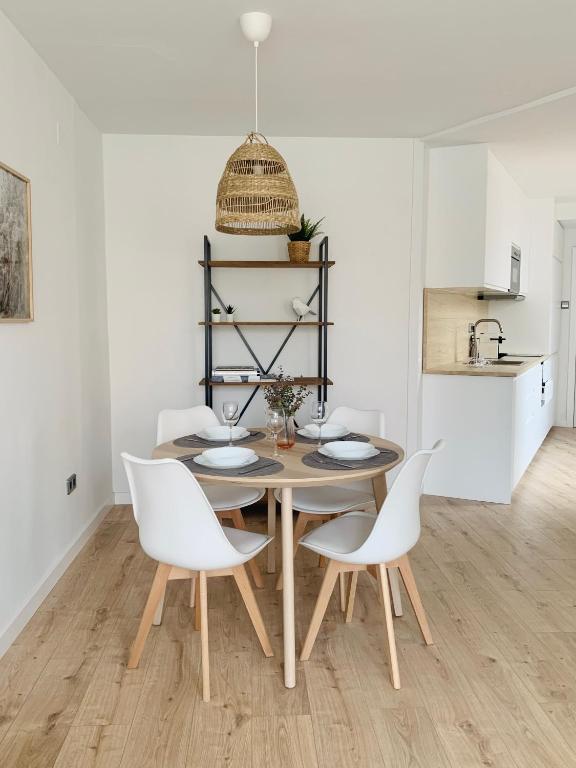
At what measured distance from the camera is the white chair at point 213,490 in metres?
2.86

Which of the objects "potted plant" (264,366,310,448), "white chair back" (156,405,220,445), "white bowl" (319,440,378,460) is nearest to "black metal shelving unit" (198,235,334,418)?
"white chair back" (156,405,220,445)

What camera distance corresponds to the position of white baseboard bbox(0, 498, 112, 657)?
8.09ft

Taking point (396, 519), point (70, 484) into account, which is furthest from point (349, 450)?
point (70, 484)

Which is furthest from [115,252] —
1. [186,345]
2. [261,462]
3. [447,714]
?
[447,714]

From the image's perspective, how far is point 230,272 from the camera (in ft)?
13.9

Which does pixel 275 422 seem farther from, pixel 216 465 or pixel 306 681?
pixel 306 681

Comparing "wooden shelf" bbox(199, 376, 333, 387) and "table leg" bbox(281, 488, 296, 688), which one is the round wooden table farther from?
"wooden shelf" bbox(199, 376, 333, 387)

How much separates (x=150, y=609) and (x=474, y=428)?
9.01ft

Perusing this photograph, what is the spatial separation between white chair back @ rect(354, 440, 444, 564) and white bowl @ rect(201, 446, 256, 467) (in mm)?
526

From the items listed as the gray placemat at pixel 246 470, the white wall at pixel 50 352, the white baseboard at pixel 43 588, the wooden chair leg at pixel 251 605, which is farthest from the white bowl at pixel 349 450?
the white baseboard at pixel 43 588

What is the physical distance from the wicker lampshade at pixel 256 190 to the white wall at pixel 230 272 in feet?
5.53

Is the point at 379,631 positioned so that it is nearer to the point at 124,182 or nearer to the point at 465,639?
the point at 465,639

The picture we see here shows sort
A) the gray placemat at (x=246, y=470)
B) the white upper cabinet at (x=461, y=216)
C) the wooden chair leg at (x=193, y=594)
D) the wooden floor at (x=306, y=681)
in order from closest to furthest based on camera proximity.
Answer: the wooden floor at (x=306, y=681), the gray placemat at (x=246, y=470), the wooden chair leg at (x=193, y=594), the white upper cabinet at (x=461, y=216)

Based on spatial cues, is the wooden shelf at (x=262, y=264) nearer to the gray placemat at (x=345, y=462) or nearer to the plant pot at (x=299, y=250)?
the plant pot at (x=299, y=250)
